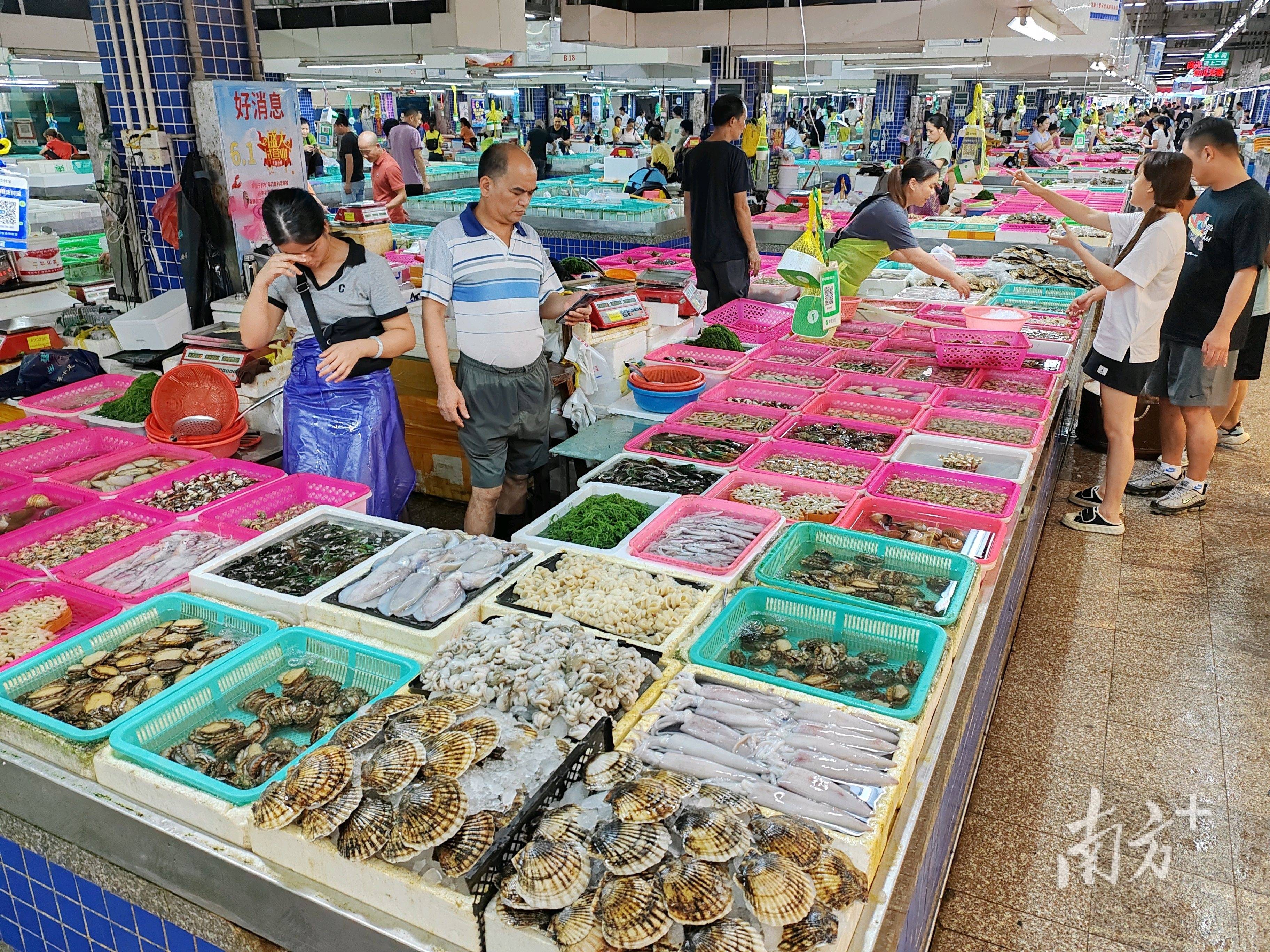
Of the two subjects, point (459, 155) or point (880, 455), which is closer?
point (880, 455)

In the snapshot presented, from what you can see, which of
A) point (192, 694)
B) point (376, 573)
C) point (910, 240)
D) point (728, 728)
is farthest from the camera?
point (910, 240)

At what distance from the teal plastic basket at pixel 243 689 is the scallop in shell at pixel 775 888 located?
0.90m

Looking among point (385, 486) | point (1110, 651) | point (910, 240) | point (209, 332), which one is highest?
point (910, 240)

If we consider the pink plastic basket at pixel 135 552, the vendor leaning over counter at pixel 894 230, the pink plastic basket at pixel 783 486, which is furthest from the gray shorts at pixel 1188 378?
the pink plastic basket at pixel 135 552

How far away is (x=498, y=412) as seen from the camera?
3.70 m

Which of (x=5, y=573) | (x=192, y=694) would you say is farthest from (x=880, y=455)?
(x=5, y=573)

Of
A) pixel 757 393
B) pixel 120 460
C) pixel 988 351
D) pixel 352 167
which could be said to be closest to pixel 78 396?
pixel 120 460

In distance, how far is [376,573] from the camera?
2.46 meters

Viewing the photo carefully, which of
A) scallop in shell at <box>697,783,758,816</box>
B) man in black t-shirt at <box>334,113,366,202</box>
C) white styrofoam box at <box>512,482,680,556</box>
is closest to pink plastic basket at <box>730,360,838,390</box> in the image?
white styrofoam box at <box>512,482,680,556</box>

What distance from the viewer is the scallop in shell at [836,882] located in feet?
4.70

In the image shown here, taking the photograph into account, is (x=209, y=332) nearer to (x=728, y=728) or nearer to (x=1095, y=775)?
(x=728, y=728)

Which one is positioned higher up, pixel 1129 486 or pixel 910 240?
pixel 910 240

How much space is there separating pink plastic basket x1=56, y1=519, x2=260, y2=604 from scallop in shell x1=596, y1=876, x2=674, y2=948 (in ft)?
5.46

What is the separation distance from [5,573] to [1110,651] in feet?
14.0
